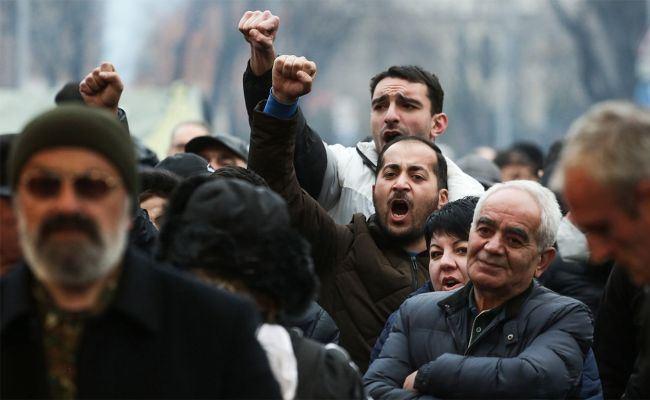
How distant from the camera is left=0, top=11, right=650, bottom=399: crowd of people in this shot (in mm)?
3477

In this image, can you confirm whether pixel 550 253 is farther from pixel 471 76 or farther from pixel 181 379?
pixel 471 76

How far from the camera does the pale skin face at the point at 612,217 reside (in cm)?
359

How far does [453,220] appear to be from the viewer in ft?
21.0

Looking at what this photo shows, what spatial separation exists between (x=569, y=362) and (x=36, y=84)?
4254 centimetres

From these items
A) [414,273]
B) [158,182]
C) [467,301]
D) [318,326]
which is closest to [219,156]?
[158,182]

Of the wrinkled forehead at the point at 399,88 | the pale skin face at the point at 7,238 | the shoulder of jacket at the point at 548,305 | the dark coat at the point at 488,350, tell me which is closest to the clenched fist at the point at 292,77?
the dark coat at the point at 488,350

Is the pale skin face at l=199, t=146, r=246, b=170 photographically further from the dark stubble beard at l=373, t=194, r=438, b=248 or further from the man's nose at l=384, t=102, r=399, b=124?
the dark stubble beard at l=373, t=194, r=438, b=248

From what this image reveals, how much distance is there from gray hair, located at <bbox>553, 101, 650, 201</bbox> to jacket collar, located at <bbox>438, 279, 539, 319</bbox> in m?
1.83

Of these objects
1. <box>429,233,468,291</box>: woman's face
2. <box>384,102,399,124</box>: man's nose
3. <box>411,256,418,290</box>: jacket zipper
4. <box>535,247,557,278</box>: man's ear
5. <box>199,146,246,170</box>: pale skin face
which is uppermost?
<box>384,102,399,124</box>: man's nose

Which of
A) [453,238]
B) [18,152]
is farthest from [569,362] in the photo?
[18,152]

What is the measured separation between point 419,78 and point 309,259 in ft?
12.6

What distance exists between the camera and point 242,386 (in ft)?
11.8

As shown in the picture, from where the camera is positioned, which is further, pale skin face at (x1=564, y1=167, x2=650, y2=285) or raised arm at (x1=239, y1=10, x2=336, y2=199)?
raised arm at (x1=239, y1=10, x2=336, y2=199)

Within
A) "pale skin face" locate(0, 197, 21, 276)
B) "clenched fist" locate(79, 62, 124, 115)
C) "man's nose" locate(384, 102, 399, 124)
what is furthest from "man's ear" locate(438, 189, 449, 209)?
"pale skin face" locate(0, 197, 21, 276)
